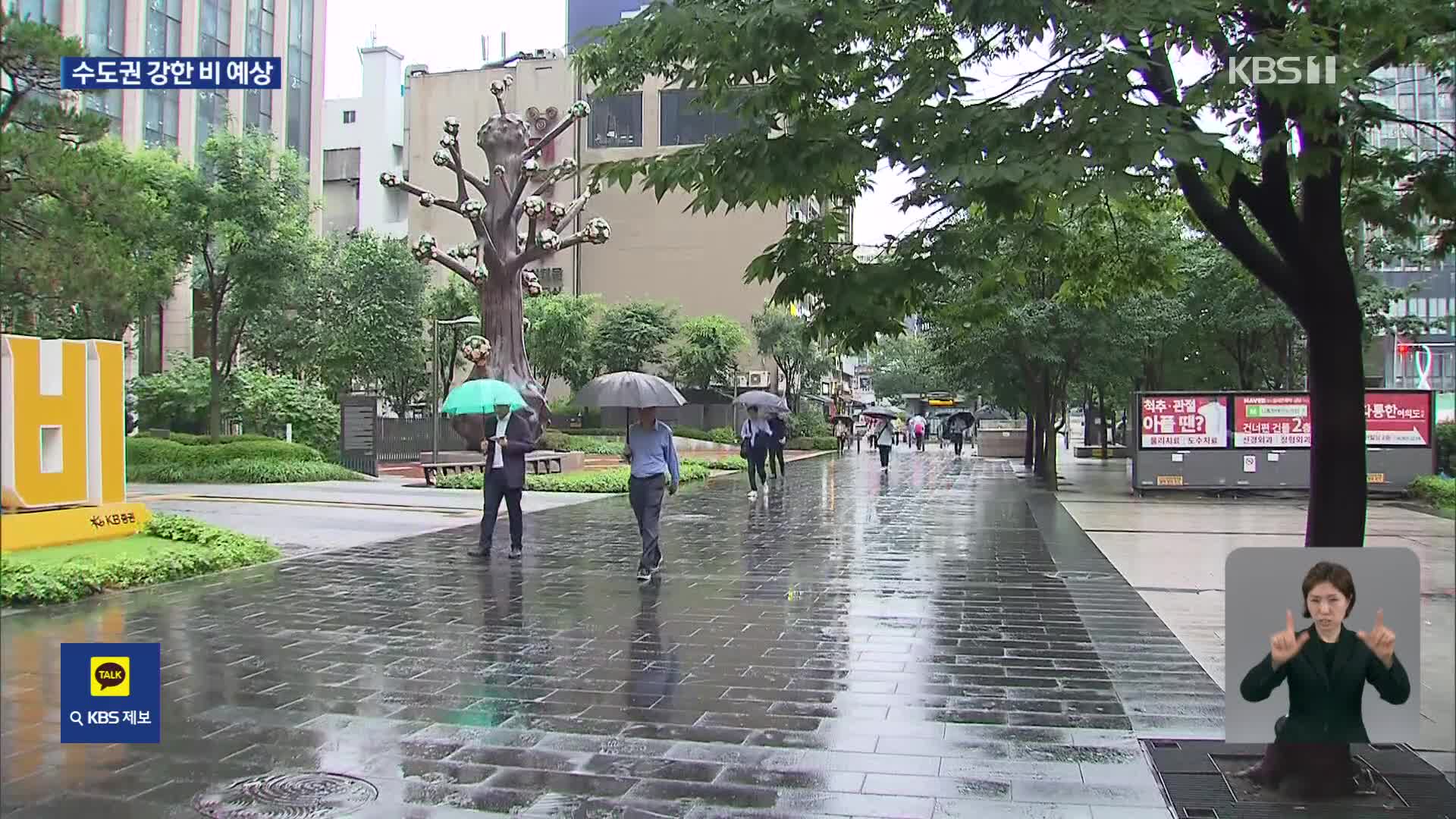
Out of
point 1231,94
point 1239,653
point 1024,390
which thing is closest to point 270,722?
point 1239,653

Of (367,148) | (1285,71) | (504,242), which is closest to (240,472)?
(367,148)

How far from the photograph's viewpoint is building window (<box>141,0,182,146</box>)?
136 inches

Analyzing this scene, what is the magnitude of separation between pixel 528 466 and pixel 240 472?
Result: 9.69 metres

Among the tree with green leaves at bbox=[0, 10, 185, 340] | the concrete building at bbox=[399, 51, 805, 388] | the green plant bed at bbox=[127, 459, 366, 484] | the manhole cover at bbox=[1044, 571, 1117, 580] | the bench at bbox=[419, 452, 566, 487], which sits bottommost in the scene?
the manhole cover at bbox=[1044, 571, 1117, 580]

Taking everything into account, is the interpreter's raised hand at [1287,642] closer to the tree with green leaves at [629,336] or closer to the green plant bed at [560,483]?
the green plant bed at [560,483]

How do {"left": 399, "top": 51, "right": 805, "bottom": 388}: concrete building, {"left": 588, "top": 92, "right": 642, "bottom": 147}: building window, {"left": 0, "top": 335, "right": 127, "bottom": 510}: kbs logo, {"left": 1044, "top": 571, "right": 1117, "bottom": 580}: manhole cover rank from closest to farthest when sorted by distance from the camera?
1. {"left": 0, "top": 335, "right": 127, "bottom": 510}: kbs logo
2. {"left": 1044, "top": 571, "right": 1117, "bottom": 580}: manhole cover
3. {"left": 588, "top": 92, "right": 642, "bottom": 147}: building window
4. {"left": 399, "top": 51, "right": 805, "bottom": 388}: concrete building

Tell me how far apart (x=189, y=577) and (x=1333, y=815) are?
842 cm

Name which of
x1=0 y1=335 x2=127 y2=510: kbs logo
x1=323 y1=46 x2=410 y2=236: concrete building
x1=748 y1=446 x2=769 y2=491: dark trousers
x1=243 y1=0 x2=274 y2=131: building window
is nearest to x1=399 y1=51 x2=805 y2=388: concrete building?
x1=323 y1=46 x2=410 y2=236: concrete building

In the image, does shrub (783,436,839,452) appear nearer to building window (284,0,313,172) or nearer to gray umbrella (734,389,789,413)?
gray umbrella (734,389,789,413)

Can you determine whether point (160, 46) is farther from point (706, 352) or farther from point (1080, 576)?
point (706, 352)

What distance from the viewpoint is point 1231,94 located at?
4.11 metres

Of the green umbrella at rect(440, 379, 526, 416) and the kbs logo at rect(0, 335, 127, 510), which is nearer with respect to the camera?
the kbs logo at rect(0, 335, 127, 510)

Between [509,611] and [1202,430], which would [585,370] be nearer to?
[1202,430]

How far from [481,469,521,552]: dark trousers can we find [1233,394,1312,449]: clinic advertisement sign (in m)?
15.3
